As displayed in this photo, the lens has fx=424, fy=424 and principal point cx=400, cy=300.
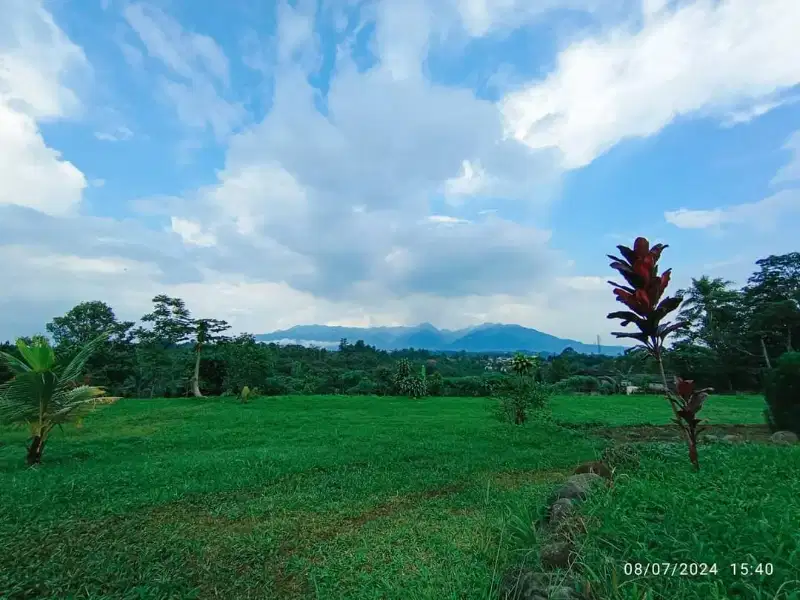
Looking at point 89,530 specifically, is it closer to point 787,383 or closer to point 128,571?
point 128,571

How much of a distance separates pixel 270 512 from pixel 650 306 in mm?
4335

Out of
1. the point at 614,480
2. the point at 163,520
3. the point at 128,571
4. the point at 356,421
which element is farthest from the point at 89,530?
the point at 356,421

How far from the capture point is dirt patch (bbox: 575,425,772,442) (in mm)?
8274

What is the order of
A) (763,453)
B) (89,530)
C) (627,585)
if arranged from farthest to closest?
(763,453)
(89,530)
(627,585)

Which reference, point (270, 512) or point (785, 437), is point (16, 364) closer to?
point (270, 512)

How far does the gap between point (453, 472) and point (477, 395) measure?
55.4 feet

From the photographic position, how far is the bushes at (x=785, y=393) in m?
7.24

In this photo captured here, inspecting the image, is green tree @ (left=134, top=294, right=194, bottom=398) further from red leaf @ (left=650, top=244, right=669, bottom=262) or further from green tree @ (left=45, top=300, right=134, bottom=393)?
red leaf @ (left=650, top=244, right=669, bottom=262)

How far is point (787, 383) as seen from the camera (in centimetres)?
735

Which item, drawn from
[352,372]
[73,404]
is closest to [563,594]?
[73,404]
